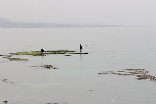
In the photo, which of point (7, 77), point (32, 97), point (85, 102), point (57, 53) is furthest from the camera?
point (57, 53)

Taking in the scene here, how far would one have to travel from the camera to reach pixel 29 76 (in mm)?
60344

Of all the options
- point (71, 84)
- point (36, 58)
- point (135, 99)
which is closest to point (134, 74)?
point (71, 84)

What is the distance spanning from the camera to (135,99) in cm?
4281

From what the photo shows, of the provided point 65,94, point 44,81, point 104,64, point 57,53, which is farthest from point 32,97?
point 57,53

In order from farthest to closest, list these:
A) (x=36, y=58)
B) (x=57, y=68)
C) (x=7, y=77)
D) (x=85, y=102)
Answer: (x=36, y=58) → (x=57, y=68) → (x=7, y=77) → (x=85, y=102)

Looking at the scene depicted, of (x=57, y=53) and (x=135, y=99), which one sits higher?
(x=57, y=53)

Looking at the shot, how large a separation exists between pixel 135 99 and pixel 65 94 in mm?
9924

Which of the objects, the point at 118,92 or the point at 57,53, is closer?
the point at 118,92

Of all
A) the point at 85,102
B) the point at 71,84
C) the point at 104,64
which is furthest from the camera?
the point at 104,64

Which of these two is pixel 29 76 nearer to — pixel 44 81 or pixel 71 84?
pixel 44 81

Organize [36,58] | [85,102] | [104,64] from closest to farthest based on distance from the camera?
[85,102], [104,64], [36,58]

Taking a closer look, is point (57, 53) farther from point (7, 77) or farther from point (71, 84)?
Result: point (71, 84)

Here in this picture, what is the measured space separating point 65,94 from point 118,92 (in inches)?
308

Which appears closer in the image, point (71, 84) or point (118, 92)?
point (118, 92)
